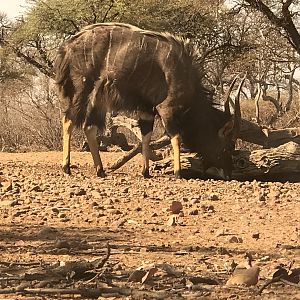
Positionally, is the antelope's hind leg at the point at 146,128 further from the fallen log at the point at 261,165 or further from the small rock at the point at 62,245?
the small rock at the point at 62,245

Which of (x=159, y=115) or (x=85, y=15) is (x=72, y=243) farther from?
(x=85, y=15)

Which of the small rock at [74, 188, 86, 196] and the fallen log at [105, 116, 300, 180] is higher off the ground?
the fallen log at [105, 116, 300, 180]

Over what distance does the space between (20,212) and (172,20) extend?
1574 centimetres

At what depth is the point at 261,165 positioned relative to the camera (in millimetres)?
11625

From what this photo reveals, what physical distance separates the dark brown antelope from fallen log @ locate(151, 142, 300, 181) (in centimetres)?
27

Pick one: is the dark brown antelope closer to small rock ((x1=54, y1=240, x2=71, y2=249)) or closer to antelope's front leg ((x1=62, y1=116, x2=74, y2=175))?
antelope's front leg ((x1=62, y1=116, x2=74, y2=175))

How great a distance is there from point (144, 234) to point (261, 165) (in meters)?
5.37

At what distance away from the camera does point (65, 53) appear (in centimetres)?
1152

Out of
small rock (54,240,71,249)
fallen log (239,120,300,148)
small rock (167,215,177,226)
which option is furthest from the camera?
fallen log (239,120,300,148)

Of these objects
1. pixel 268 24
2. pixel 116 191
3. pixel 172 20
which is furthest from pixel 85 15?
pixel 116 191

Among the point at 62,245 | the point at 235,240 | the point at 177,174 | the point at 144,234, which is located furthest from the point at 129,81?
the point at 62,245

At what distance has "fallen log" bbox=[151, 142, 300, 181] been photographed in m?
11.5

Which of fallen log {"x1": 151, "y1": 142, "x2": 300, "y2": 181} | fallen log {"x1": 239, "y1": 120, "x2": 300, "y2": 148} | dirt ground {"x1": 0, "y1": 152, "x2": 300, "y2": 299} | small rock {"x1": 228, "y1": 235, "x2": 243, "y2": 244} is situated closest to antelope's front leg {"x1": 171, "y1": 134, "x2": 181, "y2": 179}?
dirt ground {"x1": 0, "y1": 152, "x2": 300, "y2": 299}

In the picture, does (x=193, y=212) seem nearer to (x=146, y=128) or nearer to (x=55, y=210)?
(x=55, y=210)
